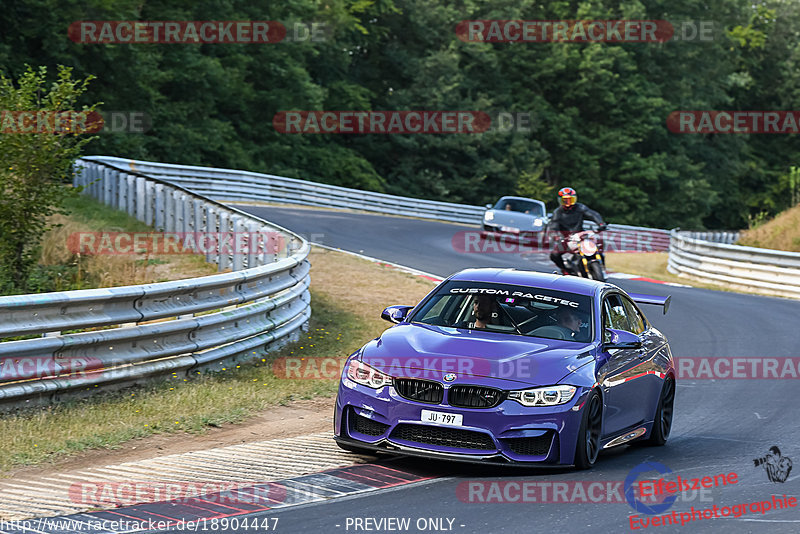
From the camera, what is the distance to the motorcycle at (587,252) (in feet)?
58.6

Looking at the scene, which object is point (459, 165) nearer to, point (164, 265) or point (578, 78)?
point (578, 78)

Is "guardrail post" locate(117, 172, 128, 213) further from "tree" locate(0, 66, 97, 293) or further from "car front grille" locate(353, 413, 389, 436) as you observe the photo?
"car front grille" locate(353, 413, 389, 436)

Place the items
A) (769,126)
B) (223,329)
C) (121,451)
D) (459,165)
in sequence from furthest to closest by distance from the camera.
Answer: (769,126) → (459,165) → (223,329) → (121,451)

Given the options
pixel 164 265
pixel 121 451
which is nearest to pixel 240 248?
pixel 164 265

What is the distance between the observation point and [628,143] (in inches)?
2628

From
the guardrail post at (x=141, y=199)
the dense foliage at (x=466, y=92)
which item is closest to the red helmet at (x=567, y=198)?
the guardrail post at (x=141, y=199)

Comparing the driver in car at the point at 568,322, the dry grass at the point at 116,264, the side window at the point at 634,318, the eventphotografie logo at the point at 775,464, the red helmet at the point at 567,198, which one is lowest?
the eventphotografie logo at the point at 775,464

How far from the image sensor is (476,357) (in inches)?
318

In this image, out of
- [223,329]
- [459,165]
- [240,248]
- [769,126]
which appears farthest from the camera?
[769,126]

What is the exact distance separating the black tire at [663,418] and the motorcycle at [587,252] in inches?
295

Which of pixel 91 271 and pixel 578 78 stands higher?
→ pixel 578 78

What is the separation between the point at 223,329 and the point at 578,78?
5777 centimetres

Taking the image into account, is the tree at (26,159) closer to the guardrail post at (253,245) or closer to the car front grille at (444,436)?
the guardrail post at (253,245)

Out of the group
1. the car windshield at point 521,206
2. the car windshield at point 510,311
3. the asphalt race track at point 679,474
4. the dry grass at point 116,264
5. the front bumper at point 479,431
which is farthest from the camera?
the car windshield at point 521,206
